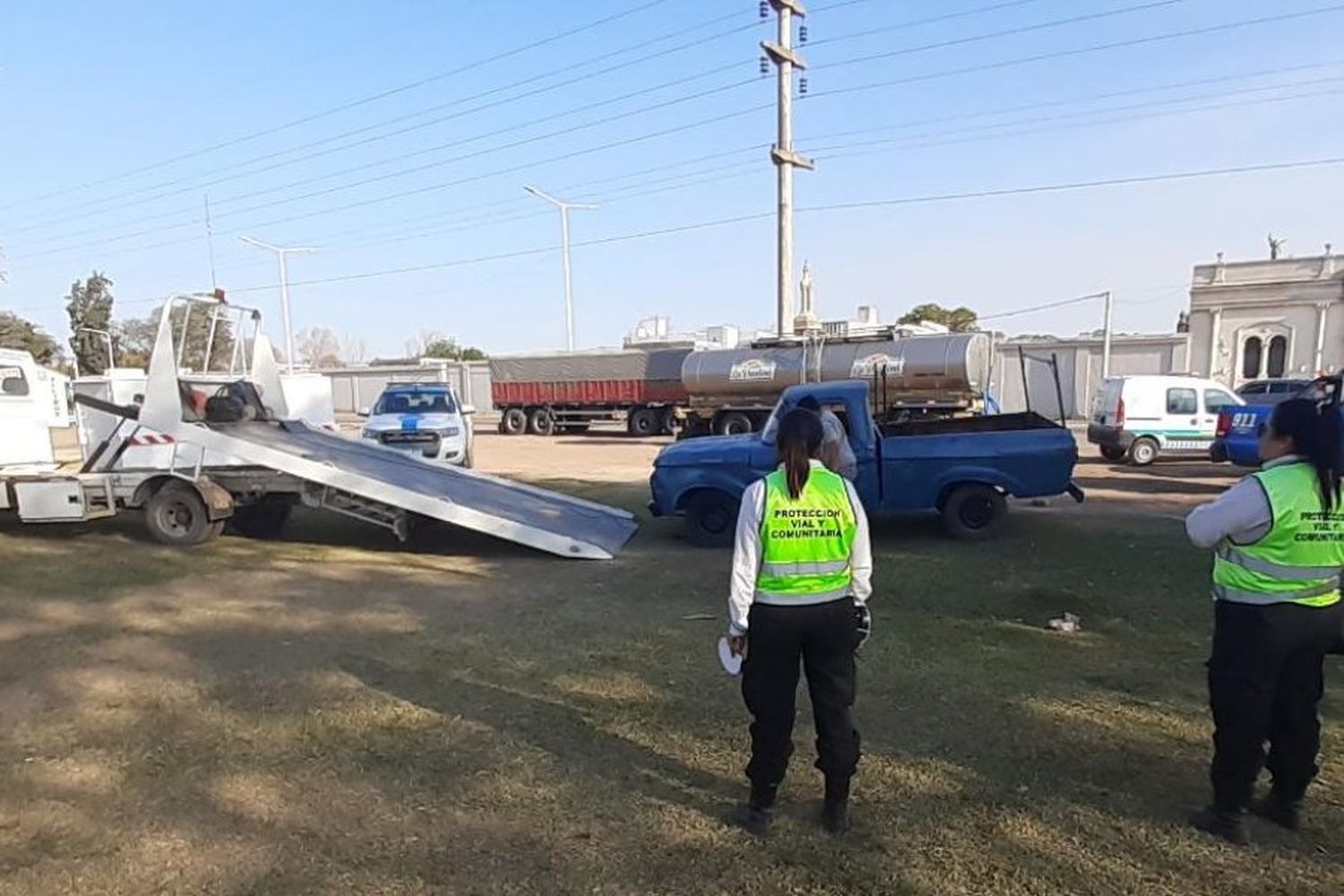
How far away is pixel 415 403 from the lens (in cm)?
1708

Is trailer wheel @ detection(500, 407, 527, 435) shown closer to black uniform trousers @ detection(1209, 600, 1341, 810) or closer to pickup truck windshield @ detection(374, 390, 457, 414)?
pickup truck windshield @ detection(374, 390, 457, 414)

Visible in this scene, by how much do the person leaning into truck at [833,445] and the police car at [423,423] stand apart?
342 inches

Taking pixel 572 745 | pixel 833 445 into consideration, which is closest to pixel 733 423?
pixel 833 445

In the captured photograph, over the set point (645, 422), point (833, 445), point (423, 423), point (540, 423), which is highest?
point (833, 445)

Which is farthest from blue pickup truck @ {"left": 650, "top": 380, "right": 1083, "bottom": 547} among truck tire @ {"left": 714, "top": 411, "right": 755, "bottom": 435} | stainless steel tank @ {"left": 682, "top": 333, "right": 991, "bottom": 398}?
truck tire @ {"left": 714, "top": 411, "right": 755, "bottom": 435}

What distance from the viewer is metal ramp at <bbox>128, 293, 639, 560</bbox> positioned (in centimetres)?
888

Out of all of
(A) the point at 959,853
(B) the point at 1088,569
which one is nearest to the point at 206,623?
(A) the point at 959,853

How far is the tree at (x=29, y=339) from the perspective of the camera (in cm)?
5888

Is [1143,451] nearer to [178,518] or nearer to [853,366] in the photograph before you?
[853,366]

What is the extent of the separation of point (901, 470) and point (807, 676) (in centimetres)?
637

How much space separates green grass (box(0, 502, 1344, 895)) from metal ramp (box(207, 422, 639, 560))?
0.88m

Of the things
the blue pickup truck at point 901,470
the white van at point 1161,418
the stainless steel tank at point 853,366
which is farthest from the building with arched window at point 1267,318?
the blue pickup truck at point 901,470

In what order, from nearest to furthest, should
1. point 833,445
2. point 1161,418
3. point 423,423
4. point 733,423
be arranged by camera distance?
1. point 833,445
2. point 423,423
3. point 1161,418
4. point 733,423

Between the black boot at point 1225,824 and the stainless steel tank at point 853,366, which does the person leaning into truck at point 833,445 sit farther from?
the stainless steel tank at point 853,366
